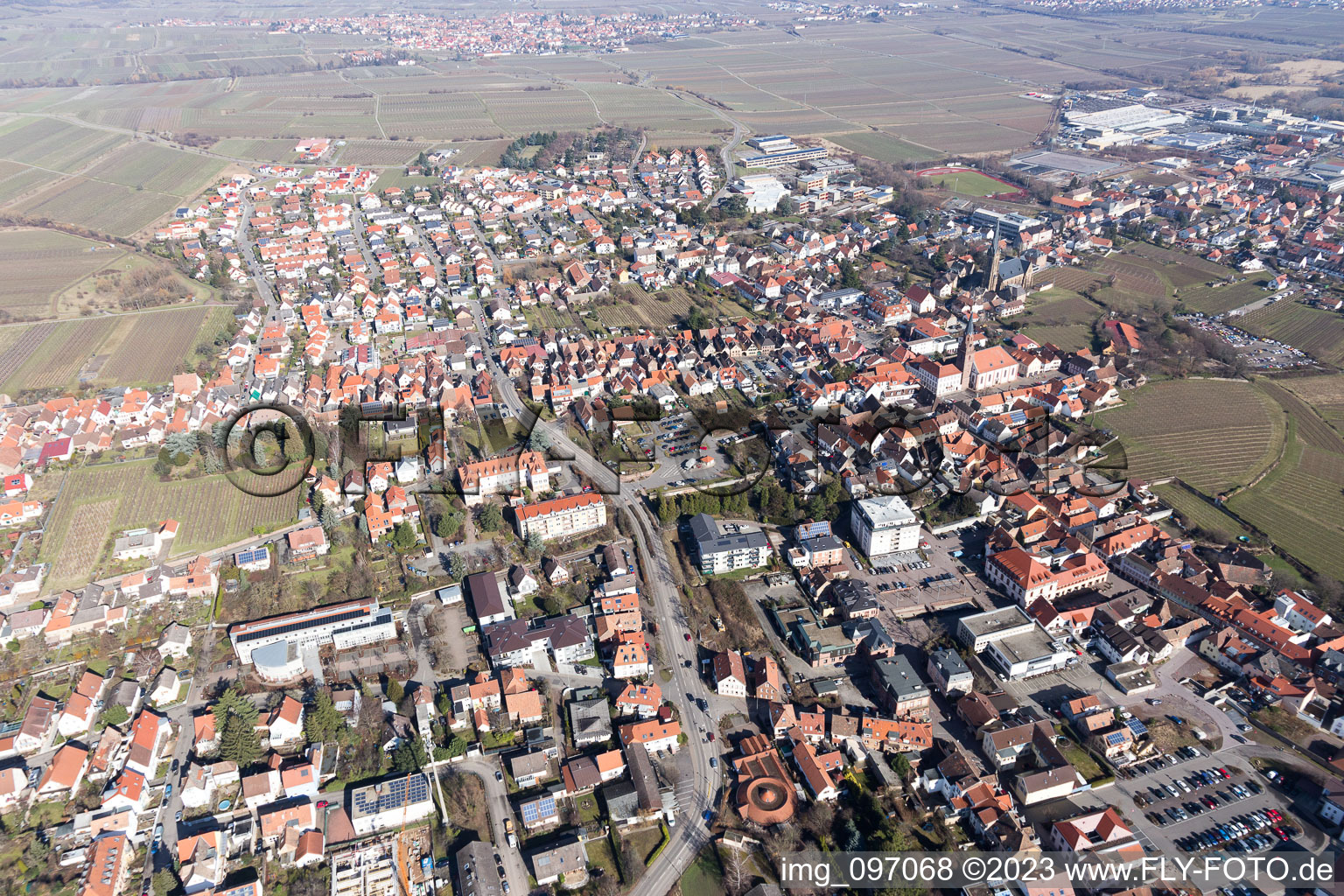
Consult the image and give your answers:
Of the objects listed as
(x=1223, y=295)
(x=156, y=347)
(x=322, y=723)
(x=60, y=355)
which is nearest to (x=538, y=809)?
(x=322, y=723)

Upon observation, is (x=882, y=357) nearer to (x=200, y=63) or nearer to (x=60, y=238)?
(x=60, y=238)

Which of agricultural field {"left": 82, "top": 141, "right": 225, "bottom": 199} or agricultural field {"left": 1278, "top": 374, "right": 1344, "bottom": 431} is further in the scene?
agricultural field {"left": 82, "top": 141, "right": 225, "bottom": 199}

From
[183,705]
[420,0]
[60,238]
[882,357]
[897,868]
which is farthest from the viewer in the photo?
[420,0]

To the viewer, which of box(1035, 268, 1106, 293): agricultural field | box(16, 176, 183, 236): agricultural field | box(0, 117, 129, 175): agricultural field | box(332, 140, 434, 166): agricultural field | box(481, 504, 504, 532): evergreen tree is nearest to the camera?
box(481, 504, 504, 532): evergreen tree

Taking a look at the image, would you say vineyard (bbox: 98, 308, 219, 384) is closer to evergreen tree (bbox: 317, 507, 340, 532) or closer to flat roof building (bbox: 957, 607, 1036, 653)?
evergreen tree (bbox: 317, 507, 340, 532)

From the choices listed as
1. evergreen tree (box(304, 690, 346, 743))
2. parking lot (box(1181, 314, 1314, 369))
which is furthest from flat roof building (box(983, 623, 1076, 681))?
parking lot (box(1181, 314, 1314, 369))

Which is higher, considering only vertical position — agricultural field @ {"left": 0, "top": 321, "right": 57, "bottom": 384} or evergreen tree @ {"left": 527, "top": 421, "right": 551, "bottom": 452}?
agricultural field @ {"left": 0, "top": 321, "right": 57, "bottom": 384}

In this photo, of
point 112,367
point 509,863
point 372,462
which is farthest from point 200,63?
point 509,863
